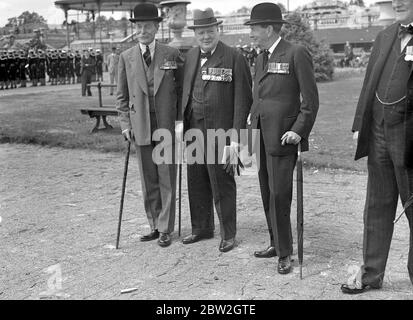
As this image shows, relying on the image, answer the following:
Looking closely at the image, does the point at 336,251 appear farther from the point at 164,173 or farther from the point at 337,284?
the point at 164,173

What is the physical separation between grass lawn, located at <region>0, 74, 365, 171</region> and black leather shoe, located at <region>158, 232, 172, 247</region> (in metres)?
3.46

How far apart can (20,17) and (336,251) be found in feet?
291

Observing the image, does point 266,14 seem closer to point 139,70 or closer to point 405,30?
point 405,30

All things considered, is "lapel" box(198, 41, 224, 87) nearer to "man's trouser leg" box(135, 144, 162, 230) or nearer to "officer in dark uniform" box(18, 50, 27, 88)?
"man's trouser leg" box(135, 144, 162, 230)

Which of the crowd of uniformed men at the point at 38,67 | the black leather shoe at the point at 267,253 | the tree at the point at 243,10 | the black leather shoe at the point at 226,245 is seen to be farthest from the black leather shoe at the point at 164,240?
the tree at the point at 243,10

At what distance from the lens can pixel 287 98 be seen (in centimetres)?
422

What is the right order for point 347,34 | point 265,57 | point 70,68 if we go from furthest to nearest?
point 347,34, point 70,68, point 265,57

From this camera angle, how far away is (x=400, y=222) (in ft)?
17.9

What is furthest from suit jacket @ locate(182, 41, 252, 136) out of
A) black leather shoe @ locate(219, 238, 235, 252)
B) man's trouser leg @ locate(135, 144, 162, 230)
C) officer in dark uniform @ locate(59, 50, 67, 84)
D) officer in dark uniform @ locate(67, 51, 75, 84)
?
officer in dark uniform @ locate(67, 51, 75, 84)

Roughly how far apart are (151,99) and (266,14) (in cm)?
137

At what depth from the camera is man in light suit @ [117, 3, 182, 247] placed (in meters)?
4.99

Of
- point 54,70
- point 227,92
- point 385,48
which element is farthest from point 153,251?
point 54,70
